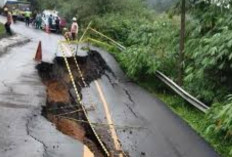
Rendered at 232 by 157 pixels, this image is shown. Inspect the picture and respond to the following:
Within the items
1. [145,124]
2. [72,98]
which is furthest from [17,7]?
[145,124]

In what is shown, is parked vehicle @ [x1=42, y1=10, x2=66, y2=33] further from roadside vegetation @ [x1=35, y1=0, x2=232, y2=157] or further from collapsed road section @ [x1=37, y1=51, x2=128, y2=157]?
roadside vegetation @ [x1=35, y1=0, x2=232, y2=157]

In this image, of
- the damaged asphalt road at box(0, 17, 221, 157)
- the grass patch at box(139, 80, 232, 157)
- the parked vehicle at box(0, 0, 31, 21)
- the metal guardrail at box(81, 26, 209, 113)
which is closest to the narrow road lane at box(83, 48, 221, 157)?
the damaged asphalt road at box(0, 17, 221, 157)

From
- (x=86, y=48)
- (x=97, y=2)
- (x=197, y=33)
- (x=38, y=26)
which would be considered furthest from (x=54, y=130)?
(x=38, y=26)

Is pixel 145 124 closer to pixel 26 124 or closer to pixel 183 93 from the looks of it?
pixel 183 93

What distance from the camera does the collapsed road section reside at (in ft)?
35.0

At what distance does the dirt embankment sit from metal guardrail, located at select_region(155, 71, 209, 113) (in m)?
2.87

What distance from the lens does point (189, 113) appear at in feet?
44.2

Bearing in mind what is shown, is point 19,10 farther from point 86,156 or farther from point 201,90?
point 86,156

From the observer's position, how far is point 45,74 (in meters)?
18.6

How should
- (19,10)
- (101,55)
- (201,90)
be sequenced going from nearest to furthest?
(201,90) → (101,55) → (19,10)

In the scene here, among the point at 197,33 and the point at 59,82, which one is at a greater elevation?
the point at 197,33

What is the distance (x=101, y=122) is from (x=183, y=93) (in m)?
3.40

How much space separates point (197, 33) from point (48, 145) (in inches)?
333

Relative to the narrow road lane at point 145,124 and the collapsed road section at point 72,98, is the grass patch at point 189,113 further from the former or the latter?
the collapsed road section at point 72,98
